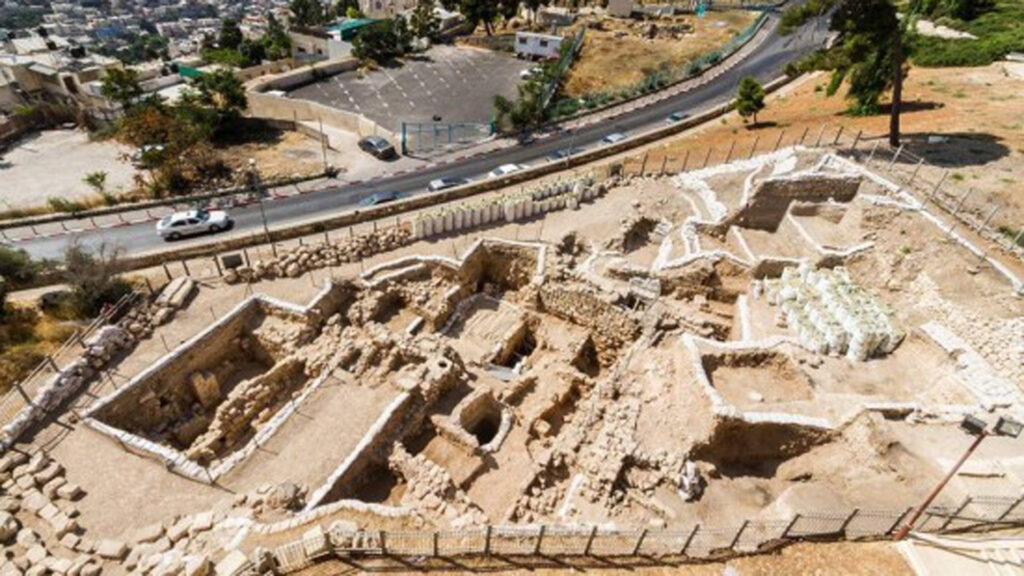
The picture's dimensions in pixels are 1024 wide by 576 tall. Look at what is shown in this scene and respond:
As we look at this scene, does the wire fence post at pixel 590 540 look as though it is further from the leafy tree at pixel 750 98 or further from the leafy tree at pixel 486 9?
the leafy tree at pixel 486 9

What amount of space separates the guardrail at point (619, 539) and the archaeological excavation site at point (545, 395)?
8 cm

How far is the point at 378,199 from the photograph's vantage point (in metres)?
40.9

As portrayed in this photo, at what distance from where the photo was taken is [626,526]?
17719 millimetres

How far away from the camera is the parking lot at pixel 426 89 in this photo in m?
59.0

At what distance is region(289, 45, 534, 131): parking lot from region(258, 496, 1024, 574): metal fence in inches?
1872

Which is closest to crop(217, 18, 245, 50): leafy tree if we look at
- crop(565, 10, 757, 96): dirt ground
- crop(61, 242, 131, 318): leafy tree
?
crop(565, 10, 757, 96): dirt ground

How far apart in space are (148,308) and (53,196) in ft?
89.9

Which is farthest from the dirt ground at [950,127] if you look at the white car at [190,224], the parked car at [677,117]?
the white car at [190,224]

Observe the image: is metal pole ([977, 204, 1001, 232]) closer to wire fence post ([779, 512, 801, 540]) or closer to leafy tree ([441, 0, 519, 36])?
wire fence post ([779, 512, 801, 540])

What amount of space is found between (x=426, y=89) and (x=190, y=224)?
120 ft

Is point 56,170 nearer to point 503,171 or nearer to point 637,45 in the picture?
point 503,171

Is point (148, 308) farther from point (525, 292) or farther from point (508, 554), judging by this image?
point (508, 554)

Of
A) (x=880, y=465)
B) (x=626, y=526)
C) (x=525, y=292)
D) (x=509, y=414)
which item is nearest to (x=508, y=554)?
(x=626, y=526)

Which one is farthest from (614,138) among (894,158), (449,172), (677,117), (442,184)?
(894,158)
